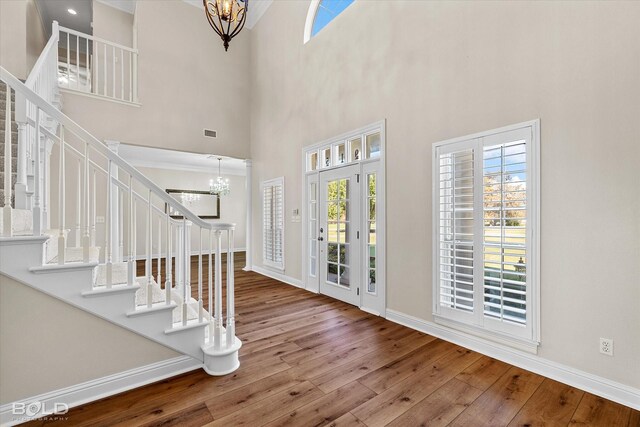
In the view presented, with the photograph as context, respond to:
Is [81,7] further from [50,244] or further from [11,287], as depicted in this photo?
[11,287]

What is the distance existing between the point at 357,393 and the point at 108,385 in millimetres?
1784

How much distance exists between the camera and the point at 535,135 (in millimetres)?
2326

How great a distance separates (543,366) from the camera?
7.55ft

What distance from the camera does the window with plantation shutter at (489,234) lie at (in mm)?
2367

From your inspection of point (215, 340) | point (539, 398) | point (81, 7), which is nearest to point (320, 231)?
point (215, 340)

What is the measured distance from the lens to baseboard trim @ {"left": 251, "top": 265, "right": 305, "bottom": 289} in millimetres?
5020

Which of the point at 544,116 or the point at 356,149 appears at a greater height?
the point at 356,149

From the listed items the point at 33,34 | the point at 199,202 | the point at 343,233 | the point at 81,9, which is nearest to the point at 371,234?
the point at 343,233

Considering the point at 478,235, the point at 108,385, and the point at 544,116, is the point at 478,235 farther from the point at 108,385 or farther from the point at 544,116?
the point at 108,385

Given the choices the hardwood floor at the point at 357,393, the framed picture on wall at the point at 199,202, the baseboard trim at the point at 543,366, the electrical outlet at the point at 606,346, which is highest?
the framed picture on wall at the point at 199,202

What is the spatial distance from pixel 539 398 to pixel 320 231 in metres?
Answer: 3.14

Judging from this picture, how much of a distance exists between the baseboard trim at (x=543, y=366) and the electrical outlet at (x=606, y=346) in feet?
0.63

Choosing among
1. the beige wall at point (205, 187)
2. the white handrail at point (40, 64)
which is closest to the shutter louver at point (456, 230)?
the white handrail at point (40, 64)

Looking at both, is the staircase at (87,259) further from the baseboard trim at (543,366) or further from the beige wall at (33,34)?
the beige wall at (33,34)
